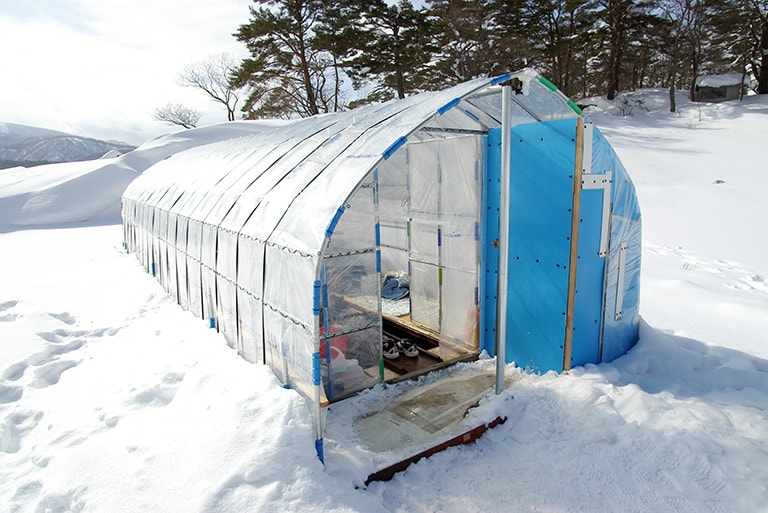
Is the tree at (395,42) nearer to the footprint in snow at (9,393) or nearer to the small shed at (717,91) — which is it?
the small shed at (717,91)

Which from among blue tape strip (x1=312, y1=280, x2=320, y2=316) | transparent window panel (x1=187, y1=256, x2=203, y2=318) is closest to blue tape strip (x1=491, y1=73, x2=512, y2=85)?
blue tape strip (x1=312, y1=280, x2=320, y2=316)

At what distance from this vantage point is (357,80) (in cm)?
2241

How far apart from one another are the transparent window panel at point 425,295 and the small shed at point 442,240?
4 centimetres

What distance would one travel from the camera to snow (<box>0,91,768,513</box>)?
2.65m

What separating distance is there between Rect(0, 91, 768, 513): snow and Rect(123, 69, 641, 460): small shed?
34 cm

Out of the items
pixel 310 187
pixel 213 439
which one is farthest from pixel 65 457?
pixel 310 187

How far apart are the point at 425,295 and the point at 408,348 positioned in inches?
32.1

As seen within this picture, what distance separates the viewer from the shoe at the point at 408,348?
5.10m

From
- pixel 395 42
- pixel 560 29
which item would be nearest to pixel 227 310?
pixel 395 42

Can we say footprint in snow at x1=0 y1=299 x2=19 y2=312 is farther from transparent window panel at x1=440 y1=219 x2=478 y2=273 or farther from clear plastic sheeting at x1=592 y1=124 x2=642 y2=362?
clear plastic sheeting at x1=592 y1=124 x2=642 y2=362

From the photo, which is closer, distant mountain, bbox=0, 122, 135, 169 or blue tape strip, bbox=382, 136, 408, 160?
blue tape strip, bbox=382, 136, 408, 160

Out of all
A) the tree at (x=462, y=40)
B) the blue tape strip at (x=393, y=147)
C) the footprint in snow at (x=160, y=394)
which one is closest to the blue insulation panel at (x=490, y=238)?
the blue tape strip at (x=393, y=147)

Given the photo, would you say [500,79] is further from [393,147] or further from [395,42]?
[395,42]

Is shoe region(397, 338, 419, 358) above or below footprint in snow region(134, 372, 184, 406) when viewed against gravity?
below
